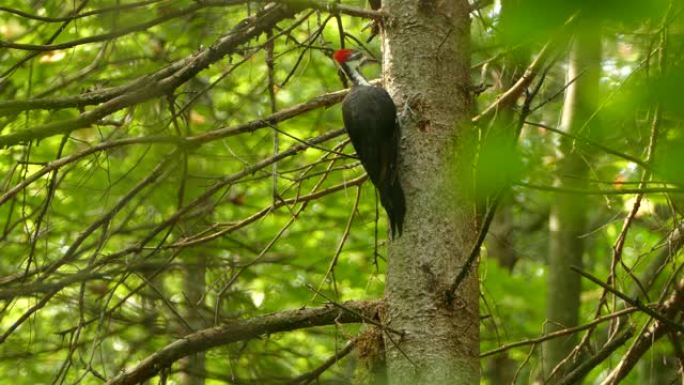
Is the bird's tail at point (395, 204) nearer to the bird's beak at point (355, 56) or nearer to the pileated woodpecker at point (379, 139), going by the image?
the pileated woodpecker at point (379, 139)

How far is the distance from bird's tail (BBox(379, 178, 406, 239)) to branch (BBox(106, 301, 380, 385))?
1.04 feet

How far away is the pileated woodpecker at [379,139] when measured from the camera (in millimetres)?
3582

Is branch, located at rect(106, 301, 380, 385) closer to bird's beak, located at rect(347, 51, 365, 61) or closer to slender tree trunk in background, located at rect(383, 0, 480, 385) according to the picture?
slender tree trunk in background, located at rect(383, 0, 480, 385)

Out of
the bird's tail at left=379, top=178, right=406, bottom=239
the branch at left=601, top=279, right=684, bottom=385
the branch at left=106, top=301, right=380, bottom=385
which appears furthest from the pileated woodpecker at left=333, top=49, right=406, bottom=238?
the branch at left=601, top=279, right=684, bottom=385

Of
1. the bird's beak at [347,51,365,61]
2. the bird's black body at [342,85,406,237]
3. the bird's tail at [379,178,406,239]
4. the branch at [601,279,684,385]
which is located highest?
the bird's beak at [347,51,365,61]

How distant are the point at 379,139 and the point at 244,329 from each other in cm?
95

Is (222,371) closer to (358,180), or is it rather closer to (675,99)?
(358,180)

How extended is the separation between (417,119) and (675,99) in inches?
93.4

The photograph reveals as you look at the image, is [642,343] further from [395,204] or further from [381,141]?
[381,141]

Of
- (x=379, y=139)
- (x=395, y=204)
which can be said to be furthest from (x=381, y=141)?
(x=395, y=204)

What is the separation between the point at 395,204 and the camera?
357 cm

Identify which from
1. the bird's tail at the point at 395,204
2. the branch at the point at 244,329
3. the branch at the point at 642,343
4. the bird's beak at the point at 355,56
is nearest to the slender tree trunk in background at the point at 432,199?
the bird's tail at the point at 395,204

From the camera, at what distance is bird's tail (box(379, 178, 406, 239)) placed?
356cm

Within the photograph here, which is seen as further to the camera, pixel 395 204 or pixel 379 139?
pixel 379 139
